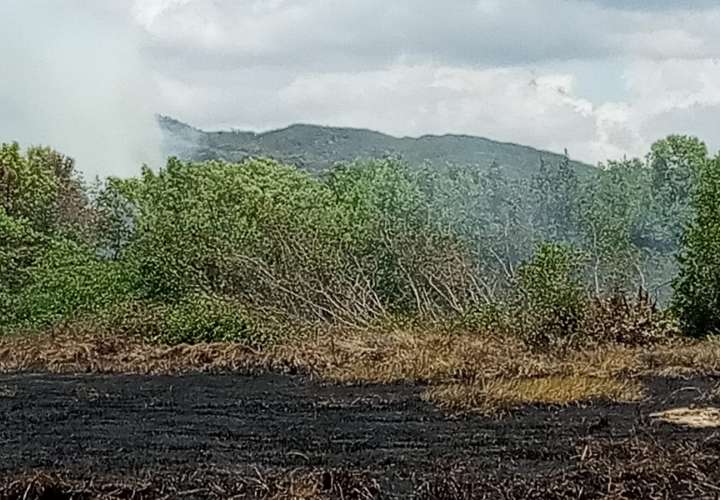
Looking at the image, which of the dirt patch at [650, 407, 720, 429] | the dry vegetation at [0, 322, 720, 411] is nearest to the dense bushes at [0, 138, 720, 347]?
the dry vegetation at [0, 322, 720, 411]

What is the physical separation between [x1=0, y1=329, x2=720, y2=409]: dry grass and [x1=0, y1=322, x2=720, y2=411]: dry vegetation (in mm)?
16

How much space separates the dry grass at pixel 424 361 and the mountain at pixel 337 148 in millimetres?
20991

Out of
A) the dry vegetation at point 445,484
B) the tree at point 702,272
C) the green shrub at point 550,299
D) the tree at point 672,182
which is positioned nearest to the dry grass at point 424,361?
the green shrub at point 550,299

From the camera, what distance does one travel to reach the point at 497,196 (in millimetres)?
37469

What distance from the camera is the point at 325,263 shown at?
2409 cm

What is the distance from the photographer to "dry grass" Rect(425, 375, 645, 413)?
15117 millimetres

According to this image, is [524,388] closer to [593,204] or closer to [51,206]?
[593,204]

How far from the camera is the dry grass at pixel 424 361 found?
16.1m

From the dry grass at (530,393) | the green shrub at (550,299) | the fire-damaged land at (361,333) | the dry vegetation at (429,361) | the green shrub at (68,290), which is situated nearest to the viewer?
the fire-damaged land at (361,333)

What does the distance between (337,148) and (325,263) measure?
1656 inches

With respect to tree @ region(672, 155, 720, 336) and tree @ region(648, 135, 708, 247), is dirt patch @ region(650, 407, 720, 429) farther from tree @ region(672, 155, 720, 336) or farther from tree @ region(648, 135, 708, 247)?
tree @ region(648, 135, 708, 247)

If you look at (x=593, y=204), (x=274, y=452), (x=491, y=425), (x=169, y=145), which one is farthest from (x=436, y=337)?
(x=169, y=145)

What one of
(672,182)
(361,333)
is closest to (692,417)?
(361,333)

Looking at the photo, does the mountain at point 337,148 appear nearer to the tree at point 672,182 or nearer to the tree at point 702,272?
the tree at point 672,182
